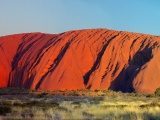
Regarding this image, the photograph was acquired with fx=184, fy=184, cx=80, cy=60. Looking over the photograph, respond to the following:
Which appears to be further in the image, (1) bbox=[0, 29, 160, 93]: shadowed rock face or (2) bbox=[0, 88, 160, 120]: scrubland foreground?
(1) bbox=[0, 29, 160, 93]: shadowed rock face

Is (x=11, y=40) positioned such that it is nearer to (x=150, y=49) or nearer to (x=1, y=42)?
(x=1, y=42)

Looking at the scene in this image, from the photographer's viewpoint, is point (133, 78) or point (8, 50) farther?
point (8, 50)

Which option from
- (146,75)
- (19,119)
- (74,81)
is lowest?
(74,81)

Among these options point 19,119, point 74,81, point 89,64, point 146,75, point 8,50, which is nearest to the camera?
point 19,119

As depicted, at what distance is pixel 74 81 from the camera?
35.6 m

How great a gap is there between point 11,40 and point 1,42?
8.21 ft

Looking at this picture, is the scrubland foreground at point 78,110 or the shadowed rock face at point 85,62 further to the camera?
the shadowed rock face at point 85,62

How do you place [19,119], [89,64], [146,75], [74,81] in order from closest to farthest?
[19,119] → [146,75] → [74,81] → [89,64]

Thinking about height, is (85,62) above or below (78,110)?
below

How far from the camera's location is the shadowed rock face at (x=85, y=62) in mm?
34656

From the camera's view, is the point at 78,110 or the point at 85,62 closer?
the point at 78,110

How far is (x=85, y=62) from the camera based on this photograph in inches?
1531

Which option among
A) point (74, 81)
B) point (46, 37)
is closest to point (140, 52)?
point (74, 81)

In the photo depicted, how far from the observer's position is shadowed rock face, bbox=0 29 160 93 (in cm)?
3466
